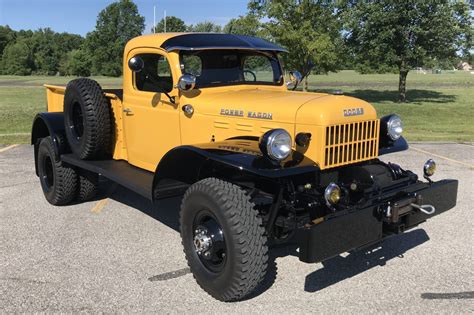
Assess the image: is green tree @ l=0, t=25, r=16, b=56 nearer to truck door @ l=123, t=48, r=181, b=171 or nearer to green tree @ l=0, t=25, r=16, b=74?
green tree @ l=0, t=25, r=16, b=74

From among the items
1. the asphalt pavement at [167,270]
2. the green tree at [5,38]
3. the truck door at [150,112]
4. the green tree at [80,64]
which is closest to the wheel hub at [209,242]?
the asphalt pavement at [167,270]

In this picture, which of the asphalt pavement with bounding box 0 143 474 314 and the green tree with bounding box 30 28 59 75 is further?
the green tree with bounding box 30 28 59 75

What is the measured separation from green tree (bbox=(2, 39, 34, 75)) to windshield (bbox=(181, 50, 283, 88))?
267 feet

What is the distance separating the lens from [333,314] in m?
3.36

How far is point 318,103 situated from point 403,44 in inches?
840

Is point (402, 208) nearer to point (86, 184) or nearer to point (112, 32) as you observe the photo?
point (86, 184)

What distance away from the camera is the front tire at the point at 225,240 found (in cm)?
337

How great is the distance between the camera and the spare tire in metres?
5.19

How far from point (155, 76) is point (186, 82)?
0.75 m

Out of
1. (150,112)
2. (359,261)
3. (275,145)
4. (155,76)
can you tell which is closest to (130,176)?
(150,112)

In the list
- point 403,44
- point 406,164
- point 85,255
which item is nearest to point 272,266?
point 85,255

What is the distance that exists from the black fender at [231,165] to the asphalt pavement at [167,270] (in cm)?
75

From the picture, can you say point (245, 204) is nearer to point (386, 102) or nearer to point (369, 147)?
point (369, 147)

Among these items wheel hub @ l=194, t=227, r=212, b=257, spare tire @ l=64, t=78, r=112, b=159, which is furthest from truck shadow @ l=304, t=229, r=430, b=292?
spare tire @ l=64, t=78, r=112, b=159
